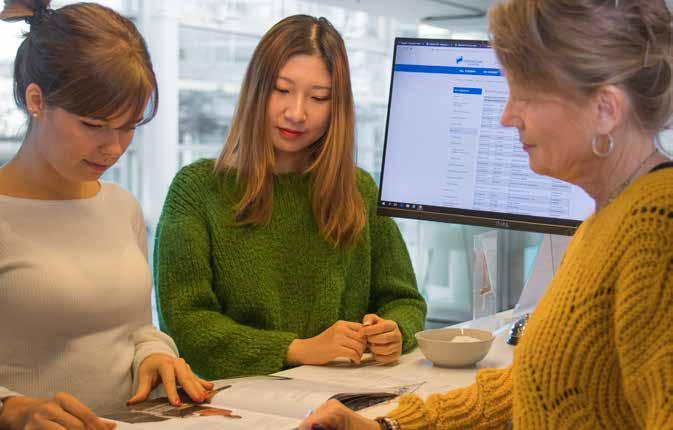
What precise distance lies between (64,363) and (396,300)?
2.72 feet

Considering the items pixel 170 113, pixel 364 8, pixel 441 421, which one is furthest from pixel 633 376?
pixel 364 8

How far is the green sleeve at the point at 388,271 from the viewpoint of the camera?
6.68ft

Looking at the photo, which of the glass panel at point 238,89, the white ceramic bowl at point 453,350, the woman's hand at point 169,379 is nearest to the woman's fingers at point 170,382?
the woman's hand at point 169,379

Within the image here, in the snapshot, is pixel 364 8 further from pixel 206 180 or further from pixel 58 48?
pixel 58 48

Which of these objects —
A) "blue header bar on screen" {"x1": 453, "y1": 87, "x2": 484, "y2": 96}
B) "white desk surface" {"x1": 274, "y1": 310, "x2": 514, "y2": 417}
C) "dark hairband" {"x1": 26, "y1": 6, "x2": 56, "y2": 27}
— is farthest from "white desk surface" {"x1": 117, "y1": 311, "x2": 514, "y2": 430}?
"dark hairband" {"x1": 26, "y1": 6, "x2": 56, "y2": 27}

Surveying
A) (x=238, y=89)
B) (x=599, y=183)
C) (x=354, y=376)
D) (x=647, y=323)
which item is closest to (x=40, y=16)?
(x=354, y=376)

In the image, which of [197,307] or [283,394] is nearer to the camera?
[283,394]

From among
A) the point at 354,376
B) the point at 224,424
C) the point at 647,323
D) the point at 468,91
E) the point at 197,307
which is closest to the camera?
the point at 647,323

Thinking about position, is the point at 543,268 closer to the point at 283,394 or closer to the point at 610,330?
the point at 283,394

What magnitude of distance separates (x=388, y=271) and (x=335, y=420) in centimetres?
82

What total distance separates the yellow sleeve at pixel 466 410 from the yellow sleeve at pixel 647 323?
41 centimetres

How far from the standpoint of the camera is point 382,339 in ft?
5.90

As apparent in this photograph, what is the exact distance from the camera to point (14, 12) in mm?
1489

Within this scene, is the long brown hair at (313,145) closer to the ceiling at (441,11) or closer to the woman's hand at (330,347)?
the woman's hand at (330,347)
